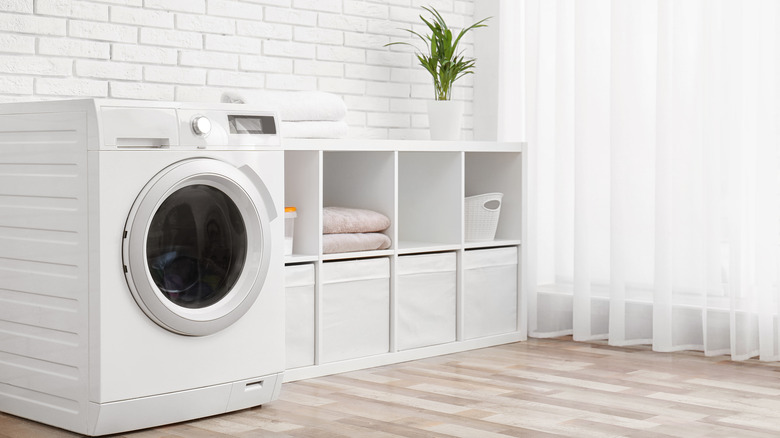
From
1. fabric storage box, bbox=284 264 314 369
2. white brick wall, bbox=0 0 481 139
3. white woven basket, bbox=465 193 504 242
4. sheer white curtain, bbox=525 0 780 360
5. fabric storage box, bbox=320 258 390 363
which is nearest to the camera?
white brick wall, bbox=0 0 481 139

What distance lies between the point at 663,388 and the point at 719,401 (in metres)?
0.22

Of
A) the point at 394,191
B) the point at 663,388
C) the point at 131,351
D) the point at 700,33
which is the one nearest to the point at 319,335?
the point at 394,191

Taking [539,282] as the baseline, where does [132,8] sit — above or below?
above

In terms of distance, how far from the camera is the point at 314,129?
11.1 ft

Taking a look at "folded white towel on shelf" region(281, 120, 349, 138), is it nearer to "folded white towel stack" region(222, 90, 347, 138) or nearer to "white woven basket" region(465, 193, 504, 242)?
"folded white towel stack" region(222, 90, 347, 138)

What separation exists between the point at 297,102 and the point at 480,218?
97 cm

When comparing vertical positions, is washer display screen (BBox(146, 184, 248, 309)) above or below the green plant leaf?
below

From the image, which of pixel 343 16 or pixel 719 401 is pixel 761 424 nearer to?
pixel 719 401

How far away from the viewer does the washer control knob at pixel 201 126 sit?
8.73ft

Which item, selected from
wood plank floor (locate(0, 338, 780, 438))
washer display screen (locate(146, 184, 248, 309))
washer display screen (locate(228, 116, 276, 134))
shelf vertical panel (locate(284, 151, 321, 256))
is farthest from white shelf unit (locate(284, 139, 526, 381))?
washer display screen (locate(146, 184, 248, 309))

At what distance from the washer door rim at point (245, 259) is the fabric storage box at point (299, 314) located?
13.3 inches

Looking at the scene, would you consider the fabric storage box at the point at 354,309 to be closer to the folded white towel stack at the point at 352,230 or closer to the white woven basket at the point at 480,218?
the folded white towel stack at the point at 352,230

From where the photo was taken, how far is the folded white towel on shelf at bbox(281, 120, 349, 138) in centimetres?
327

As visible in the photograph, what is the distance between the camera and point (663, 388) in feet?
10.2
